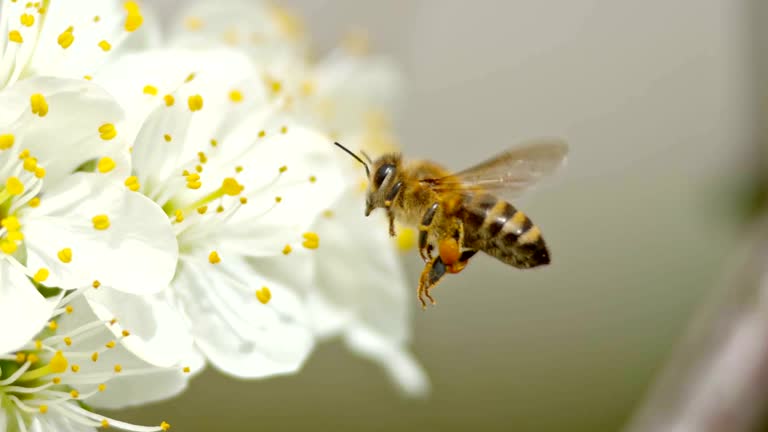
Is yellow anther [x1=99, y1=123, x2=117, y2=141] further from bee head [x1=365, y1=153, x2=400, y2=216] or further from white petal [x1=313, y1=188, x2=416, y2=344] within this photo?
white petal [x1=313, y1=188, x2=416, y2=344]

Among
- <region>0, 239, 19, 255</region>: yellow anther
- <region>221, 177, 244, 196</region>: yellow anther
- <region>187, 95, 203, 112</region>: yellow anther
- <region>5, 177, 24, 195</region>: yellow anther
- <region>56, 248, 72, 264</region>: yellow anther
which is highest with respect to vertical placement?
<region>187, 95, 203, 112</region>: yellow anther

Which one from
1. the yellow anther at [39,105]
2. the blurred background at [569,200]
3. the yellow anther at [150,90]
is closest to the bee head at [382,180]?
the yellow anther at [150,90]

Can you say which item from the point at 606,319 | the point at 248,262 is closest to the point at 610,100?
Answer: the point at 606,319

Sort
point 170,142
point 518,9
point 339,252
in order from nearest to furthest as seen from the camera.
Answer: point 170,142, point 339,252, point 518,9

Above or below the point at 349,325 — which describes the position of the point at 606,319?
below

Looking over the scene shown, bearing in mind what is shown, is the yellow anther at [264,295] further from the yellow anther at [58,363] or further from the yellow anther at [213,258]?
the yellow anther at [58,363]

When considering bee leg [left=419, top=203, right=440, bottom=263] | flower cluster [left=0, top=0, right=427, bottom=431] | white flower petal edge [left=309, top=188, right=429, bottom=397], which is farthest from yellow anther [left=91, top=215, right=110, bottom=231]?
white flower petal edge [left=309, top=188, right=429, bottom=397]

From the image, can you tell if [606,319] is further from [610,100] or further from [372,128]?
[372,128]

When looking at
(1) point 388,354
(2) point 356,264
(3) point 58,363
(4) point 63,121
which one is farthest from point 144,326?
(1) point 388,354
